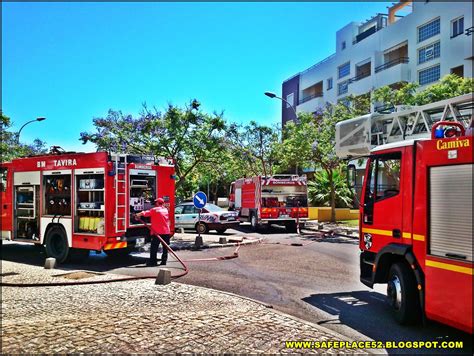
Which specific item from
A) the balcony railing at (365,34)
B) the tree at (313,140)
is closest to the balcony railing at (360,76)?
the balcony railing at (365,34)

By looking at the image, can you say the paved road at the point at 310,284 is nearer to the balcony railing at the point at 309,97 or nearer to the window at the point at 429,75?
the window at the point at 429,75

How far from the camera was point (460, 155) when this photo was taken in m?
5.09

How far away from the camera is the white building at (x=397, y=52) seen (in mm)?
29812

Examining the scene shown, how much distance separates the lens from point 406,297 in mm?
6043

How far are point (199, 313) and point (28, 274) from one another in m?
5.32

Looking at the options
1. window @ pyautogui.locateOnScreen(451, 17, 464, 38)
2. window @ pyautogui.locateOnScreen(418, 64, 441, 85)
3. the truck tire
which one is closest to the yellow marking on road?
the truck tire

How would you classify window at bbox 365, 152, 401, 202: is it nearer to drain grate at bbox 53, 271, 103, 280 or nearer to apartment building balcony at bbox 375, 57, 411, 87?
drain grate at bbox 53, 271, 103, 280

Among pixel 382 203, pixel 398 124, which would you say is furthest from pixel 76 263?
pixel 398 124

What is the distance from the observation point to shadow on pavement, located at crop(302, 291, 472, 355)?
5.66 m

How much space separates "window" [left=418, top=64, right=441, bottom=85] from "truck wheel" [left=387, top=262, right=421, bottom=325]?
29.4 metres

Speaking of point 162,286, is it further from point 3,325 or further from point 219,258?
point 219,258

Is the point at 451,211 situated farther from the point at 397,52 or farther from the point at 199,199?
the point at 397,52

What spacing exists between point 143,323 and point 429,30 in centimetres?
3339

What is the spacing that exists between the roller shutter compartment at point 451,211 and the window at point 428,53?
3011 centimetres
